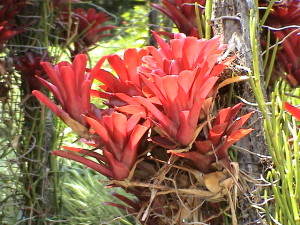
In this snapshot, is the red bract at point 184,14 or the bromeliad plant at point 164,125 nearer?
the bromeliad plant at point 164,125

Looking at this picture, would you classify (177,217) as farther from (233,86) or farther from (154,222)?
(233,86)

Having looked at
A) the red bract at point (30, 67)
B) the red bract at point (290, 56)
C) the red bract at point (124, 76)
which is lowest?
the red bract at point (30, 67)

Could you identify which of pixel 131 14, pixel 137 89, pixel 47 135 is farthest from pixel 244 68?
pixel 131 14

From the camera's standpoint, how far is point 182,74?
0.73 m

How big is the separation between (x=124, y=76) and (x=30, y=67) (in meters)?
1.03

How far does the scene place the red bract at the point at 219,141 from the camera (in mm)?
779

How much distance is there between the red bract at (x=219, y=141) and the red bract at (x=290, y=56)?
0.50 metres

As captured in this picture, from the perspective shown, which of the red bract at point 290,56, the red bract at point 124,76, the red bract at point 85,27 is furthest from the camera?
the red bract at point 85,27

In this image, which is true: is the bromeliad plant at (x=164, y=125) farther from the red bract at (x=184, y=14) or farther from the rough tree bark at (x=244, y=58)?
the red bract at (x=184, y=14)

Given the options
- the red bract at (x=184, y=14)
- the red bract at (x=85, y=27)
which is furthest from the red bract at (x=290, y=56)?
the red bract at (x=85, y=27)

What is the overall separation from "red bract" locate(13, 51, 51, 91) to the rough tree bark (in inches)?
38.2

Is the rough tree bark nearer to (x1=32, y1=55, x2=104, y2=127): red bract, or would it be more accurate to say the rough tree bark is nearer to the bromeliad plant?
the bromeliad plant

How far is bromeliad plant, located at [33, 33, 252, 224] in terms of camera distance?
764mm

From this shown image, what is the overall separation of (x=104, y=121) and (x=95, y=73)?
0.31 ft
